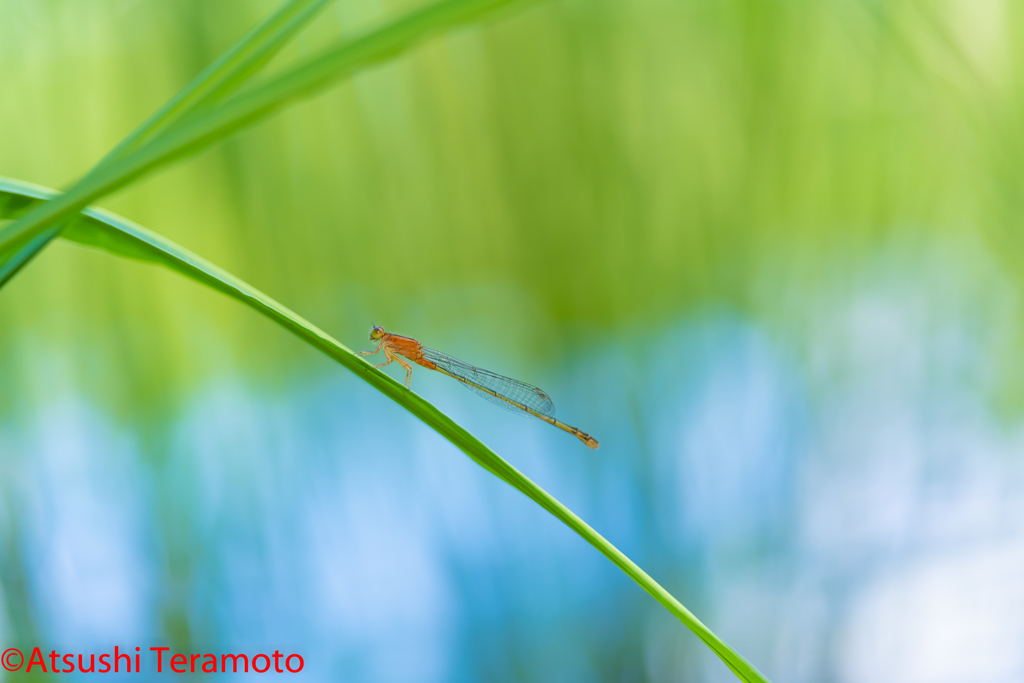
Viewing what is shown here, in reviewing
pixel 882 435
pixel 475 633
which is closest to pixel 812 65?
pixel 882 435

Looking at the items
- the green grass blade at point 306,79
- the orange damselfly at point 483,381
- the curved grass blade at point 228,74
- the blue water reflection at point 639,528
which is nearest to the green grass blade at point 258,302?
the curved grass blade at point 228,74

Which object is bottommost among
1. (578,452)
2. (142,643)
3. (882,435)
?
(142,643)

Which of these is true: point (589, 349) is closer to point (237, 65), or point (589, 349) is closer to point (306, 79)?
point (237, 65)

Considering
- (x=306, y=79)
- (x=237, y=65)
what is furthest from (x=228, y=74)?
(x=306, y=79)

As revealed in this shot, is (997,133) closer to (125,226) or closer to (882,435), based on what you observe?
(882,435)

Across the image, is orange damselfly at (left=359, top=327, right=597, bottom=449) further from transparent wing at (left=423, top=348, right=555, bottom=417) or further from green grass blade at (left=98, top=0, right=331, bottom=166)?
green grass blade at (left=98, top=0, right=331, bottom=166)

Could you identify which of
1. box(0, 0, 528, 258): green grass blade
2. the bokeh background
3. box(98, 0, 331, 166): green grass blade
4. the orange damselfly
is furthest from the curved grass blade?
the bokeh background

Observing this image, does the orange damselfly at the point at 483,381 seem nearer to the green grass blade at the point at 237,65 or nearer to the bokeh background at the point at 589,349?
the bokeh background at the point at 589,349

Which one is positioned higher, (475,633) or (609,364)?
(609,364)

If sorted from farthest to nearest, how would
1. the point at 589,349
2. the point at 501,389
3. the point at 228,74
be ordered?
1. the point at 589,349
2. the point at 501,389
3. the point at 228,74
